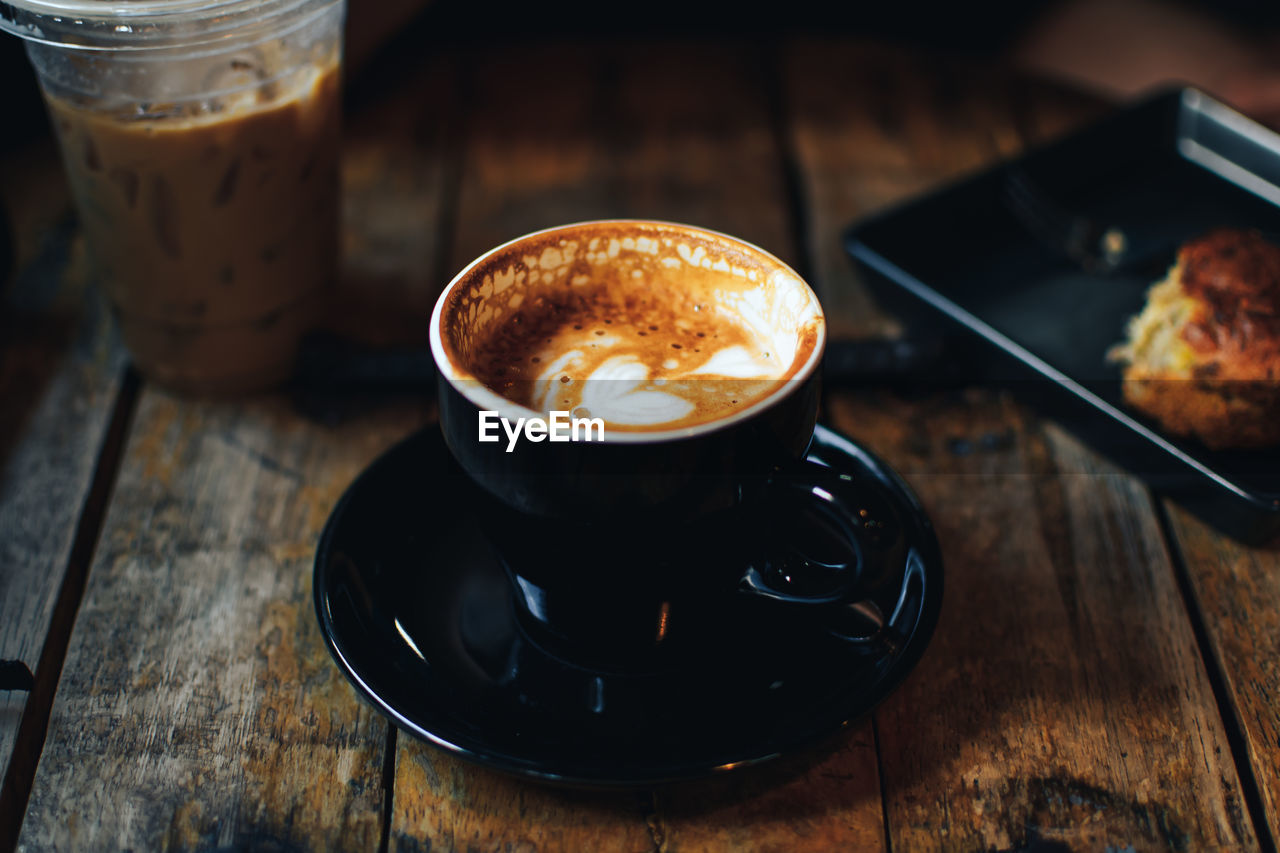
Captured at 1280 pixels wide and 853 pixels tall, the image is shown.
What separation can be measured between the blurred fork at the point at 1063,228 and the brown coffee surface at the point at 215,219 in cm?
78

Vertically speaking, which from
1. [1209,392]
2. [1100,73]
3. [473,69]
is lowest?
[1100,73]

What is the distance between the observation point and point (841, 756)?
2.20ft

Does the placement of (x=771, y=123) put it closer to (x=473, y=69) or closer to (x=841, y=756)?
(x=473, y=69)

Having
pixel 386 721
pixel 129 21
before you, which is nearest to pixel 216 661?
pixel 386 721

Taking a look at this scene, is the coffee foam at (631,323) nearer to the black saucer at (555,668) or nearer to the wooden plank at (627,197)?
the black saucer at (555,668)

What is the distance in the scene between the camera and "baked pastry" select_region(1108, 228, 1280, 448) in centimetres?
89

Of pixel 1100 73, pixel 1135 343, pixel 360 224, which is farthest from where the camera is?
pixel 1100 73

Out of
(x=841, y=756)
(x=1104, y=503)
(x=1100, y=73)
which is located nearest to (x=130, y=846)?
(x=841, y=756)

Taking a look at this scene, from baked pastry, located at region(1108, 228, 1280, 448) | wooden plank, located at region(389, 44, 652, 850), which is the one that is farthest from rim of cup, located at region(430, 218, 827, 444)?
baked pastry, located at region(1108, 228, 1280, 448)

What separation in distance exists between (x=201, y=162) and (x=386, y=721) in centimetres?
50

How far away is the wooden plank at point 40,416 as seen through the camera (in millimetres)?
722

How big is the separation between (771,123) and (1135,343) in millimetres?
615

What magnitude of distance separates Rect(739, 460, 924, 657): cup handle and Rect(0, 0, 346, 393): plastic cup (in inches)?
21.7

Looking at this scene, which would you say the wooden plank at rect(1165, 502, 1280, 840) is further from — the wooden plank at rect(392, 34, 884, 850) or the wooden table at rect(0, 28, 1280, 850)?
the wooden plank at rect(392, 34, 884, 850)
